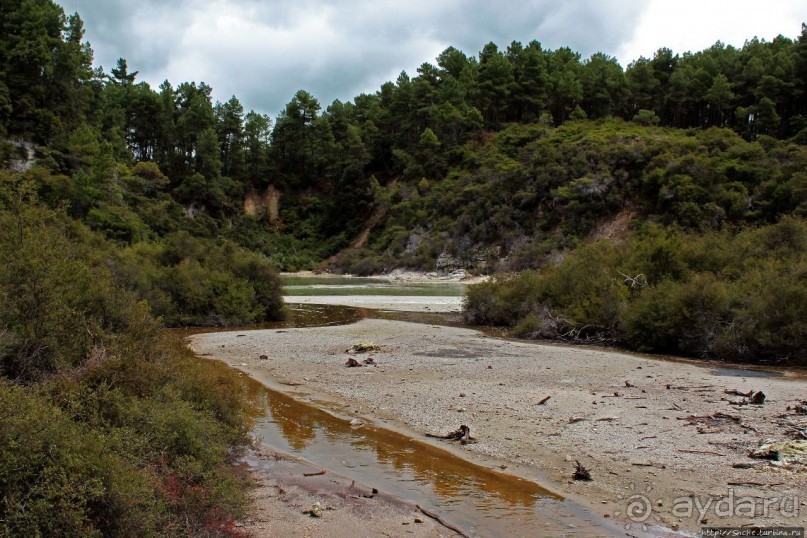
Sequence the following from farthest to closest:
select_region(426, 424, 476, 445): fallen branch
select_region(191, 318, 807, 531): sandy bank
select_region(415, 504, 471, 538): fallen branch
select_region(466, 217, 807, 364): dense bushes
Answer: select_region(466, 217, 807, 364): dense bushes → select_region(426, 424, 476, 445): fallen branch → select_region(191, 318, 807, 531): sandy bank → select_region(415, 504, 471, 538): fallen branch

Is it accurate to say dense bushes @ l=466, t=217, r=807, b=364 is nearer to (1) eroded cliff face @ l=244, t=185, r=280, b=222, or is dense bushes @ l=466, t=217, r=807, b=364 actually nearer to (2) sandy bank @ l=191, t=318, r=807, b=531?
(2) sandy bank @ l=191, t=318, r=807, b=531

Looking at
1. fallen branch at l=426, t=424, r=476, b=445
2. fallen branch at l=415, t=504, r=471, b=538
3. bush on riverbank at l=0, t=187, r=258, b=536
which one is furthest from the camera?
fallen branch at l=426, t=424, r=476, b=445

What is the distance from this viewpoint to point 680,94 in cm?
8694

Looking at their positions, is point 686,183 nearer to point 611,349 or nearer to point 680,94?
point 680,94

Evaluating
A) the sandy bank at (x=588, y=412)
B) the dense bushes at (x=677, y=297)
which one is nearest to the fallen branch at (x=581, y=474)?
the sandy bank at (x=588, y=412)

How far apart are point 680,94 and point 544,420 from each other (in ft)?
301

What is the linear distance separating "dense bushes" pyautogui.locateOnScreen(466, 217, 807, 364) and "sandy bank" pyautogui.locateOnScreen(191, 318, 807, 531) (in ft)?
9.41

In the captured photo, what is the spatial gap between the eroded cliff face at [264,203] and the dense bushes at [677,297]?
8386 centimetres

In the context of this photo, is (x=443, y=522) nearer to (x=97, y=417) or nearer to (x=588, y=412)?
(x=97, y=417)

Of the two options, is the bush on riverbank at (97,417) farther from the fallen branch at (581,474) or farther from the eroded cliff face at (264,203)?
the eroded cliff face at (264,203)

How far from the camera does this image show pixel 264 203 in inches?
Result: 4358

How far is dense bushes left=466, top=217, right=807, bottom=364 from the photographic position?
18.2 m

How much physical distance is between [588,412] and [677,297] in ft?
37.6

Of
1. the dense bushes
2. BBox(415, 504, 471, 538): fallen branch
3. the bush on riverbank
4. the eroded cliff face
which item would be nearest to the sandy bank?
BBox(415, 504, 471, 538): fallen branch
